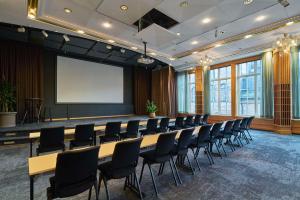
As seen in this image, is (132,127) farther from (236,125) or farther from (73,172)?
(236,125)

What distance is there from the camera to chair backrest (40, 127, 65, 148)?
10.2ft

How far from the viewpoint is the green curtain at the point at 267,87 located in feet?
23.4

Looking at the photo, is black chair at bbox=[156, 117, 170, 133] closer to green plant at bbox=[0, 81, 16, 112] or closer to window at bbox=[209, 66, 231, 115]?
window at bbox=[209, 66, 231, 115]

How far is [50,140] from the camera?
319 centimetres

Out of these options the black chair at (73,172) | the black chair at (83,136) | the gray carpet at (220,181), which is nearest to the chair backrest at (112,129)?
the black chair at (83,136)

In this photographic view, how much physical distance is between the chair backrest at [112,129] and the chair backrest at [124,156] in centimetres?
206

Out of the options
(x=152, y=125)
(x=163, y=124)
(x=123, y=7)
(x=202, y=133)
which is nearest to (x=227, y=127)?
(x=202, y=133)

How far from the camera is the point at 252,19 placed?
4.75 m

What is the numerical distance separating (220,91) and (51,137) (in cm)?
890

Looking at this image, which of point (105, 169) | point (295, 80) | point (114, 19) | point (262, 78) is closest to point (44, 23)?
point (114, 19)

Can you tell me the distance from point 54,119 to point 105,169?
7.37m

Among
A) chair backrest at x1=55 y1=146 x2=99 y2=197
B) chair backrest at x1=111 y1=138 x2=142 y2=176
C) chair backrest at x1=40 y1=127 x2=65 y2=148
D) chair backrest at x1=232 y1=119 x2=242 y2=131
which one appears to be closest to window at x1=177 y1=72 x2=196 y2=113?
chair backrest at x1=232 y1=119 x2=242 y2=131

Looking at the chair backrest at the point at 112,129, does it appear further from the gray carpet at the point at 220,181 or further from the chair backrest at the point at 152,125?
the gray carpet at the point at 220,181

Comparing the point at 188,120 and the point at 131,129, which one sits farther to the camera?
the point at 188,120
